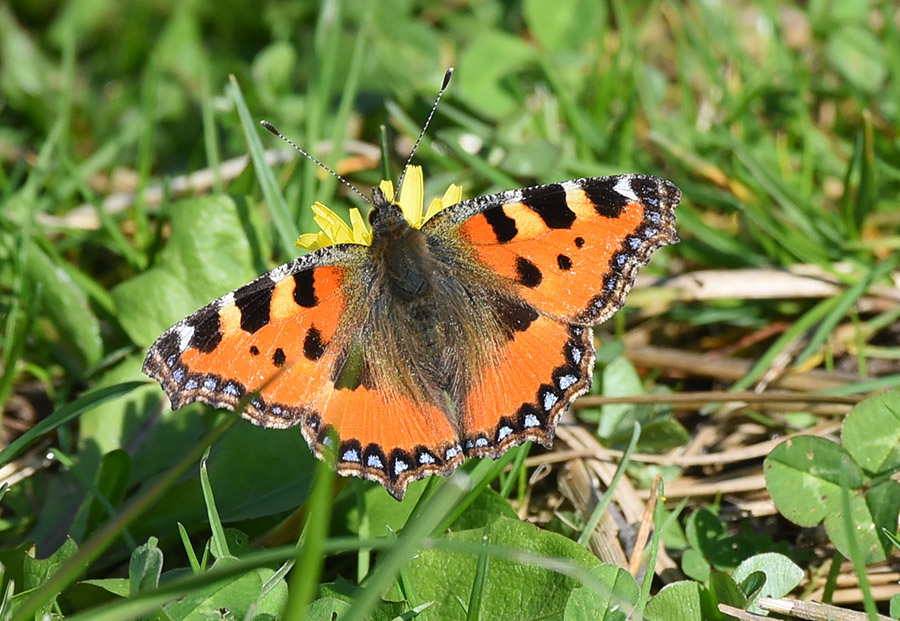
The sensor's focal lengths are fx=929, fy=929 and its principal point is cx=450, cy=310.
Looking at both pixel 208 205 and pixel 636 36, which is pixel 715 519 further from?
pixel 636 36

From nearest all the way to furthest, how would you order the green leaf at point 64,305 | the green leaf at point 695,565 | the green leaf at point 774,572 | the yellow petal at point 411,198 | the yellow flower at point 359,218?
the green leaf at point 774,572
the green leaf at point 695,565
the yellow flower at point 359,218
the yellow petal at point 411,198
the green leaf at point 64,305

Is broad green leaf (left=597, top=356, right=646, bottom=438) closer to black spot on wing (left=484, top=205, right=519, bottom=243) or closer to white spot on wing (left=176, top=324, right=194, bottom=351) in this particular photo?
black spot on wing (left=484, top=205, right=519, bottom=243)

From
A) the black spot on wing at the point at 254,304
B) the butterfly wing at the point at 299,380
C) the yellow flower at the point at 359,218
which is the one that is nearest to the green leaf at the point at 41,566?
the butterfly wing at the point at 299,380

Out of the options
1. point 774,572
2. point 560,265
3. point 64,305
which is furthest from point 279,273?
point 774,572

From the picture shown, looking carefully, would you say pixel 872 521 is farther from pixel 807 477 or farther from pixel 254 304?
pixel 254 304

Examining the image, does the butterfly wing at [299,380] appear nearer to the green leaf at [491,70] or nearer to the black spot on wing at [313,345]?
the black spot on wing at [313,345]

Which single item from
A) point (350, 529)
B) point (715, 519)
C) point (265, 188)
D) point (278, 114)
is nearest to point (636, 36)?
point (278, 114)

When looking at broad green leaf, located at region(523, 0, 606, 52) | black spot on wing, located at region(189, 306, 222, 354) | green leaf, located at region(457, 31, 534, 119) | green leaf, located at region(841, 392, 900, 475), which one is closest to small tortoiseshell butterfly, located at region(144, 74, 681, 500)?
black spot on wing, located at region(189, 306, 222, 354)
